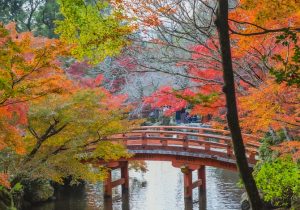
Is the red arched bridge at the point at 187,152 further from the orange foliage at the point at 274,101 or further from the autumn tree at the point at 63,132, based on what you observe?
the orange foliage at the point at 274,101

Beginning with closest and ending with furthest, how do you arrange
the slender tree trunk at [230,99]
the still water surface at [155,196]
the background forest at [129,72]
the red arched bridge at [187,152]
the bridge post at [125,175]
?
the slender tree trunk at [230,99], the background forest at [129,72], the red arched bridge at [187,152], the still water surface at [155,196], the bridge post at [125,175]

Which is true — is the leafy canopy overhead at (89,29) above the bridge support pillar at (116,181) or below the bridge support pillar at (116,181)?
above

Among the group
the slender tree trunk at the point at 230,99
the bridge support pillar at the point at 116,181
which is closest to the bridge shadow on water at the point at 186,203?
the bridge support pillar at the point at 116,181

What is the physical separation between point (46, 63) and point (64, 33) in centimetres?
310

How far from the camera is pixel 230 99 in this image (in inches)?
200

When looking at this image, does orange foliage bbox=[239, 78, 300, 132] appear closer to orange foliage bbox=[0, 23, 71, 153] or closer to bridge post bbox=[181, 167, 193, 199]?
orange foliage bbox=[0, 23, 71, 153]

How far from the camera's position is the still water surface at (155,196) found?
16.9 metres

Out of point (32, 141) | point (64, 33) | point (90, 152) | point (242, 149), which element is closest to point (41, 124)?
point (32, 141)

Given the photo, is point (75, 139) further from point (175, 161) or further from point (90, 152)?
point (175, 161)

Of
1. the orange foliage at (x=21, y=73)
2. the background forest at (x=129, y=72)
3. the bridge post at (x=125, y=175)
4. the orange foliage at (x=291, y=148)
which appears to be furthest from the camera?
the bridge post at (x=125, y=175)

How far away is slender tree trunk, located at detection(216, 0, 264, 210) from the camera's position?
196 inches

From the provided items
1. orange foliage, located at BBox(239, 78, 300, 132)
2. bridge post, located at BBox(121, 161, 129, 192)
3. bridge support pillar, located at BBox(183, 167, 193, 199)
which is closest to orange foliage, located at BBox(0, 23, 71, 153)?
orange foliage, located at BBox(239, 78, 300, 132)

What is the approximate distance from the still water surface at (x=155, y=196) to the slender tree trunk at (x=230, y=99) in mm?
11100

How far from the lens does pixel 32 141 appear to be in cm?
1268
